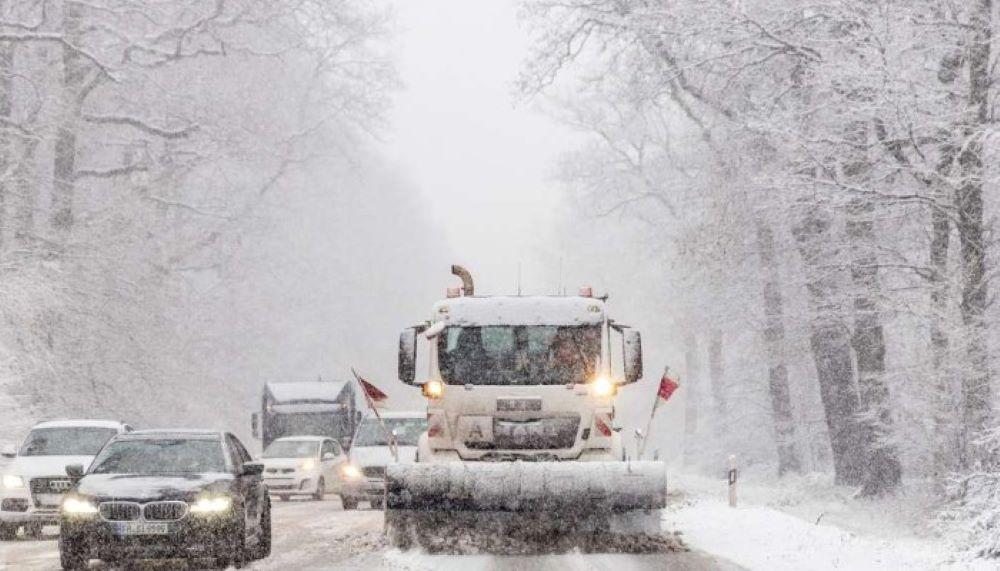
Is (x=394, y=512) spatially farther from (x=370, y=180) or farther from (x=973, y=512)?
(x=370, y=180)

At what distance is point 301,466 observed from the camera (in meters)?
33.8

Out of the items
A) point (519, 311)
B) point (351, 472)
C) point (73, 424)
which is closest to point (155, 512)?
point (519, 311)

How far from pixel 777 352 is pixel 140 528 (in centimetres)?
2335

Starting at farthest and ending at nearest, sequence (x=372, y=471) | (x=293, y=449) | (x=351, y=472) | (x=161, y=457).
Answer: (x=293, y=449) → (x=372, y=471) → (x=351, y=472) → (x=161, y=457)

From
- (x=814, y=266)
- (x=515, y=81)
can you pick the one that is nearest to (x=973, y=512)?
(x=814, y=266)

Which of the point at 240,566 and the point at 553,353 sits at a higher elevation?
the point at 553,353

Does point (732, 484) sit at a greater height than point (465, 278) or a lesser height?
lesser

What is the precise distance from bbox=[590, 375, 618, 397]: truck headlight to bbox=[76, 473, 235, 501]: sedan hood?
4.50 m

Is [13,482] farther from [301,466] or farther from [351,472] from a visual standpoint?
[301,466]

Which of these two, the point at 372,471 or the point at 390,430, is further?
the point at 390,430

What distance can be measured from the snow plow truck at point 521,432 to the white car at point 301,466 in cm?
1565

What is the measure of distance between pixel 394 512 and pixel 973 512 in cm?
733

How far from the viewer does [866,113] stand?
22812 millimetres

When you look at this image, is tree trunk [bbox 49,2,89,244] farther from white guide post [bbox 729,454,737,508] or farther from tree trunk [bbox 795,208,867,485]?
white guide post [bbox 729,454,737,508]
